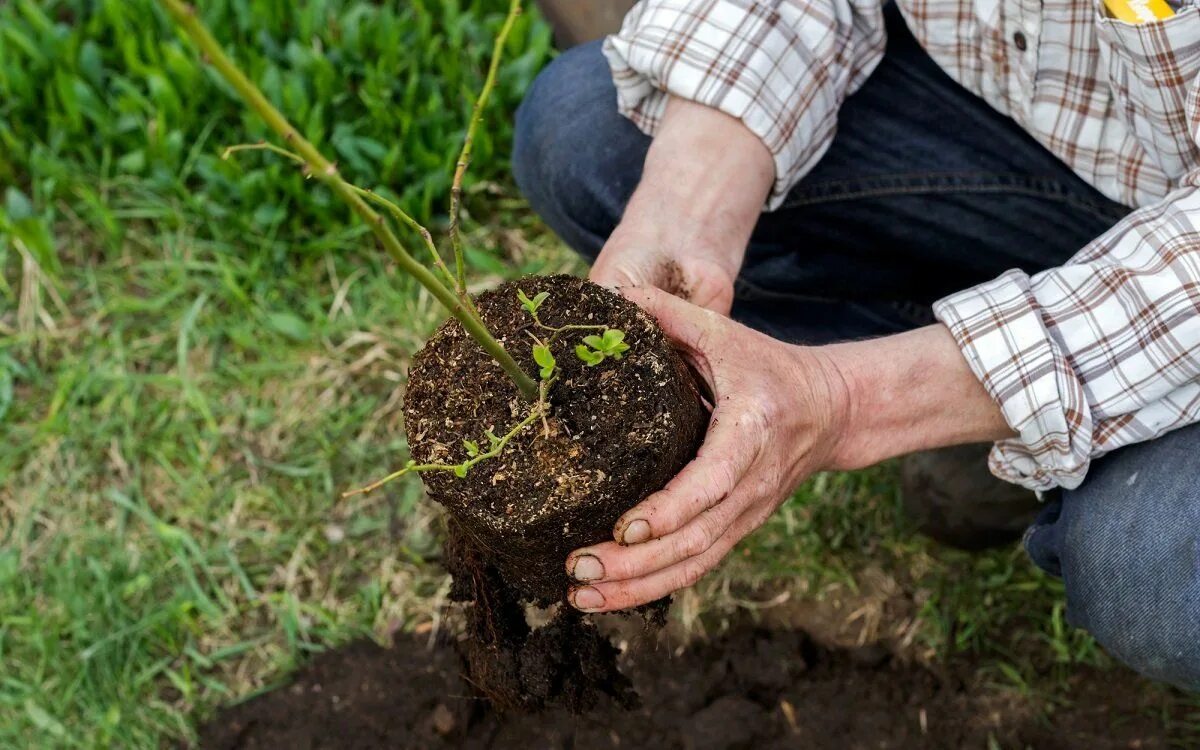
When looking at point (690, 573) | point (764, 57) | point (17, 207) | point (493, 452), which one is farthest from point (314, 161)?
point (17, 207)

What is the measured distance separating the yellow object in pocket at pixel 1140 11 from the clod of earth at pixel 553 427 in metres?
0.69

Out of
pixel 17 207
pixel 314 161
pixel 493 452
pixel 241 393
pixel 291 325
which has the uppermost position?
pixel 314 161

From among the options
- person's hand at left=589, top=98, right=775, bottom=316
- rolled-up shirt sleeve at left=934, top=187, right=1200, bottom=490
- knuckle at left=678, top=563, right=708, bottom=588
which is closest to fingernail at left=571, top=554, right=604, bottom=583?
knuckle at left=678, top=563, right=708, bottom=588

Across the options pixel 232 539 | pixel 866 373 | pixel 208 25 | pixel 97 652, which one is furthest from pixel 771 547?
pixel 208 25

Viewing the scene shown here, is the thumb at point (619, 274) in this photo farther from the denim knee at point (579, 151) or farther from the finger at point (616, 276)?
the denim knee at point (579, 151)

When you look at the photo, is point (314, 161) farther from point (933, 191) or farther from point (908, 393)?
point (933, 191)

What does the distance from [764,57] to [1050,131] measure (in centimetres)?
43

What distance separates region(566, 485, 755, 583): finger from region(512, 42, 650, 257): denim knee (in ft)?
2.50

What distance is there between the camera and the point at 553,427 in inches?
47.1

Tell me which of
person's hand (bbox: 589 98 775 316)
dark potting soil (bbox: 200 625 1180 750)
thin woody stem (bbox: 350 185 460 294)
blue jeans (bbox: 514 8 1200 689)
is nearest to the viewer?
thin woody stem (bbox: 350 185 460 294)

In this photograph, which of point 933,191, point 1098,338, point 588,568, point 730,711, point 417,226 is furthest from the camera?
point 730,711

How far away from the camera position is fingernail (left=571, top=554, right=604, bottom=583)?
48.1 inches

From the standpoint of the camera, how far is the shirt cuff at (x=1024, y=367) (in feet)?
4.36

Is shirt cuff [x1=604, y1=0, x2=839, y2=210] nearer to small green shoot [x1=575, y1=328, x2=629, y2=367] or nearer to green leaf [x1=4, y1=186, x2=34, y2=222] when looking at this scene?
small green shoot [x1=575, y1=328, x2=629, y2=367]
